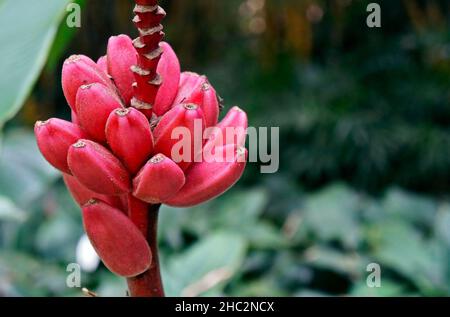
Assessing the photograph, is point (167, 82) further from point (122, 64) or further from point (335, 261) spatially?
point (335, 261)

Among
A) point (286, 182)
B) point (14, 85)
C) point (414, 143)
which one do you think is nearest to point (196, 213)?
point (286, 182)

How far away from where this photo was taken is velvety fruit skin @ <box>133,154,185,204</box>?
333mm

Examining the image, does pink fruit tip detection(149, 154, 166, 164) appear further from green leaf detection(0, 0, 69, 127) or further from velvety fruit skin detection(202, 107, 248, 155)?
green leaf detection(0, 0, 69, 127)

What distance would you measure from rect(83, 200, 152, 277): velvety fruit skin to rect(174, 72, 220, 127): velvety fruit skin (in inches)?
3.0

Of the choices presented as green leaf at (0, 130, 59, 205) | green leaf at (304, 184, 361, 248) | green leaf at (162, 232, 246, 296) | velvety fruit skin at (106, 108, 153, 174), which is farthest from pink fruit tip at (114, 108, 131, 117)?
green leaf at (304, 184, 361, 248)

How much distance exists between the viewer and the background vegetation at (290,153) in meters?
0.92

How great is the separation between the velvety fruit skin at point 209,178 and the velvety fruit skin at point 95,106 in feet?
0.19

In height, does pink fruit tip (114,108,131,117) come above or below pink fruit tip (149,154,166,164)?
above

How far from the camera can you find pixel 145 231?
1.17ft

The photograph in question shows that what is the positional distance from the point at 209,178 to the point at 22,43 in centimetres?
21

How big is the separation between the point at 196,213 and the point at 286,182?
758mm

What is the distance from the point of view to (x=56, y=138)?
346 millimetres
